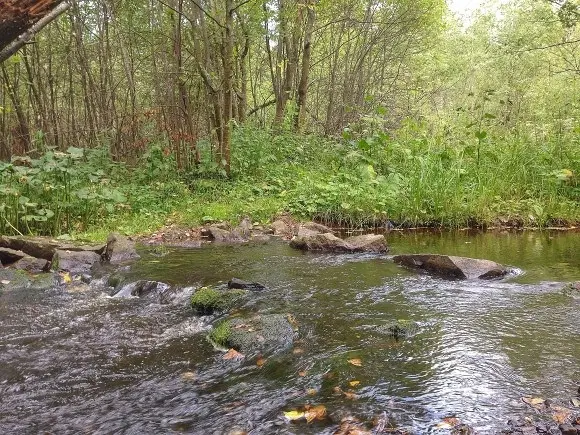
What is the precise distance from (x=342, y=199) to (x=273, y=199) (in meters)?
1.40

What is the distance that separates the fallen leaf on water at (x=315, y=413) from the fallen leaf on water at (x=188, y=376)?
870 millimetres

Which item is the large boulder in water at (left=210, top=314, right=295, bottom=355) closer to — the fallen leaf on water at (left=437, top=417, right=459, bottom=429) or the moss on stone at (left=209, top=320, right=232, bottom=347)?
the moss on stone at (left=209, top=320, right=232, bottom=347)

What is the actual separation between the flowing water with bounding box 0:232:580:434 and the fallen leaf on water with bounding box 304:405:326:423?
4 cm

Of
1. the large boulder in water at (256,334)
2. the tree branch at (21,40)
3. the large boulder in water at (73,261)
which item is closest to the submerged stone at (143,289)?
the large boulder in water at (73,261)

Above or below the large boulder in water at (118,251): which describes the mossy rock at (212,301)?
below

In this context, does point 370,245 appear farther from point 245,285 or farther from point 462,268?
point 245,285

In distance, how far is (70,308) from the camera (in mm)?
4711

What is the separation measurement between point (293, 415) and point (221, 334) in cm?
124

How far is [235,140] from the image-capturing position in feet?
35.9

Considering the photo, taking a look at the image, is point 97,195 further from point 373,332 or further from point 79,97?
point 79,97

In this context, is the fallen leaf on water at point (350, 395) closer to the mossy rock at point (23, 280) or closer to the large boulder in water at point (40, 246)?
the mossy rock at point (23, 280)

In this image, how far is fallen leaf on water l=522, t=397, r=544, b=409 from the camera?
2.64 meters

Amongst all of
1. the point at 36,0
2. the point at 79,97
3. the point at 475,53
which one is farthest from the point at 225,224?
the point at 475,53

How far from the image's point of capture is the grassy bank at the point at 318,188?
789cm
